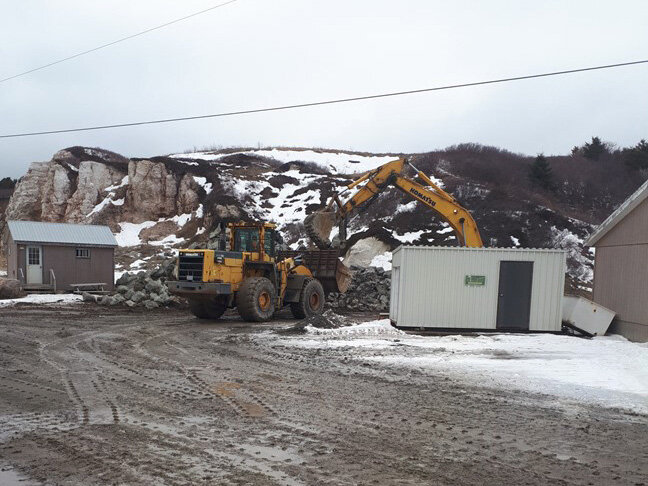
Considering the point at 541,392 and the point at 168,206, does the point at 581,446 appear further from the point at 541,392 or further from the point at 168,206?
the point at 168,206

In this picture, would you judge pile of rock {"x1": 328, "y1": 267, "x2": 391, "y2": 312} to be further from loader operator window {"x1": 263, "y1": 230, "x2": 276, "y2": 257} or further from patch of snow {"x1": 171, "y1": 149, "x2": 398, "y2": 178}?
patch of snow {"x1": 171, "y1": 149, "x2": 398, "y2": 178}

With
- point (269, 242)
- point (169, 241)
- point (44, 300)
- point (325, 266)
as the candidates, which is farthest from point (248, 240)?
point (169, 241)

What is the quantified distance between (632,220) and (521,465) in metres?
11.8

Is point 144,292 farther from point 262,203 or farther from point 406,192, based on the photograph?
point 262,203

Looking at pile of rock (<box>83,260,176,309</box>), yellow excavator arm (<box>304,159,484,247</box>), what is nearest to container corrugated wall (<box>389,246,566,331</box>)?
yellow excavator arm (<box>304,159,484,247</box>)

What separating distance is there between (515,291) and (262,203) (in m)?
36.7

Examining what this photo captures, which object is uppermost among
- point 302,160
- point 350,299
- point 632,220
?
point 302,160

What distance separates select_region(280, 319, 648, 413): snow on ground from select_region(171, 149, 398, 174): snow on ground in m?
46.4

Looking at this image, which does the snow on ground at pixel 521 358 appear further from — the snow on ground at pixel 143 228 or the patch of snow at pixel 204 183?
the patch of snow at pixel 204 183

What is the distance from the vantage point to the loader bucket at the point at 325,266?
2117 cm

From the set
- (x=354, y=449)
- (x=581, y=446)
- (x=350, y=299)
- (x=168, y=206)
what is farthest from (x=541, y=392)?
(x=168, y=206)

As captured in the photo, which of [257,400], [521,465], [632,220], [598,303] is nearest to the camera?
[521,465]

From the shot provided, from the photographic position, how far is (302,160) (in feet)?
214

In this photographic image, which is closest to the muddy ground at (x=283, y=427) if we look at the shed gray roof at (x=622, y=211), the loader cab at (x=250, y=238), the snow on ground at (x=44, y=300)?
the loader cab at (x=250, y=238)
